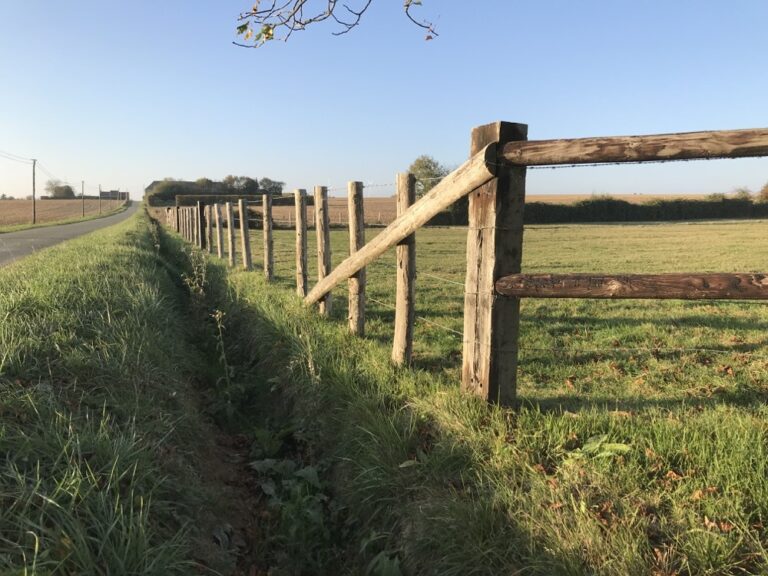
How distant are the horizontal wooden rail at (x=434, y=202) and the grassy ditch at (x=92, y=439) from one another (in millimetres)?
1963

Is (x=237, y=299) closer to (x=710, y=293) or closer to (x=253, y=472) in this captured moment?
(x=253, y=472)

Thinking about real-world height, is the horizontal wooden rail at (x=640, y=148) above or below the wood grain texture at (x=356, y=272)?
above

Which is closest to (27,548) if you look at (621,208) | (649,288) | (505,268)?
(505,268)

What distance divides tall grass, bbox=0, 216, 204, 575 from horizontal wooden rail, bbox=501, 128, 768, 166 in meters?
2.72

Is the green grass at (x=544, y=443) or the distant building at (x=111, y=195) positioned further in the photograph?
the distant building at (x=111, y=195)

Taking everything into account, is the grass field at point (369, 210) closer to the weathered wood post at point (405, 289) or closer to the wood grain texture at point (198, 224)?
the wood grain texture at point (198, 224)

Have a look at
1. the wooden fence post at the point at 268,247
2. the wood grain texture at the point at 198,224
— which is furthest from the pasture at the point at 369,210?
the wooden fence post at the point at 268,247

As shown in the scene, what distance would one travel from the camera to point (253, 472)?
4082 mm

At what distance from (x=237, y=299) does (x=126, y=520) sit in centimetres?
587

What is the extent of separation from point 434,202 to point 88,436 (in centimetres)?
267

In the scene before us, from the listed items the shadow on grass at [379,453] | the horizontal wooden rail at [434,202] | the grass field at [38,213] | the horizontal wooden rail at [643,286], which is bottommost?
the shadow on grass at [379,453]

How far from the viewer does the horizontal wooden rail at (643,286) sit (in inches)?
108

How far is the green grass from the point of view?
2387mm

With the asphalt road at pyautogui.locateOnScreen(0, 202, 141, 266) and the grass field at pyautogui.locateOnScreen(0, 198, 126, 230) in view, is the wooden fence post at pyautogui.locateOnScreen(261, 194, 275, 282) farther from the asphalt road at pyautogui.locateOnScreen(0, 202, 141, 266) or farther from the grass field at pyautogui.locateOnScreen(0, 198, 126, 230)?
the grass field at pyautogui.locateOnScreen(0, 198, 126, 230)
